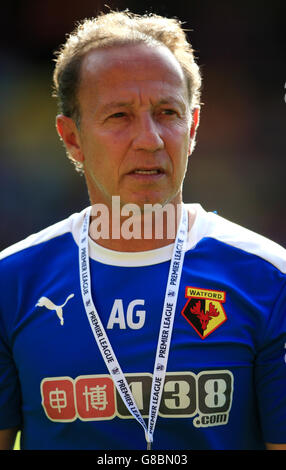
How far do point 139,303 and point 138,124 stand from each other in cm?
69

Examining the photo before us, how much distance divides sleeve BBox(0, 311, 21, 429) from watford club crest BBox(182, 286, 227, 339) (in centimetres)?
72

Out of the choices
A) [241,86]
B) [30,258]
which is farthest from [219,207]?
[30,258]

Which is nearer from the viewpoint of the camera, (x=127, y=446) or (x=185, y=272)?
(x=127, y=446)

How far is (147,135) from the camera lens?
7.59ft

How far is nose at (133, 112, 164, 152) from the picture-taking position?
2305mm

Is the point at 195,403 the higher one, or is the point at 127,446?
the point at 195,403

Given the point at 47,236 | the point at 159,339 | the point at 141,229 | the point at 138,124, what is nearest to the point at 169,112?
the point at 138,124

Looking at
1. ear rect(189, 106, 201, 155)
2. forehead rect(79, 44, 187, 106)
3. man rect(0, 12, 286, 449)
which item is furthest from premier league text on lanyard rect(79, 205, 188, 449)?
forehead rect(79, 44, 187, 106)

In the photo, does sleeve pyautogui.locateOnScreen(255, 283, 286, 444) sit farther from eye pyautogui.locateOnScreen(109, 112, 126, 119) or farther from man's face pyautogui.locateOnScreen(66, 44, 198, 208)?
eye pyautogui.locateOnScreen(109, 112, 126, 119)

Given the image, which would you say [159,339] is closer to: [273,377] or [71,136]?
[273,377]
